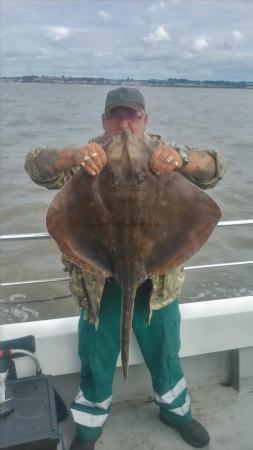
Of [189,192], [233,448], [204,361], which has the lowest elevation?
[233,448]

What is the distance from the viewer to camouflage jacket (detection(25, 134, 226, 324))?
284cm

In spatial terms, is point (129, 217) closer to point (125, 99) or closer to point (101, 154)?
point (101, 154)

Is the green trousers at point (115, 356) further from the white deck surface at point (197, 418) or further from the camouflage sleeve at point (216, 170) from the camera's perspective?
the camouflage sleeve at point (216, 170)

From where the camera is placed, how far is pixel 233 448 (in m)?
3.46

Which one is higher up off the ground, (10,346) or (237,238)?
(10,346)

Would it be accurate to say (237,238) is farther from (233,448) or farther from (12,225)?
(233,448)

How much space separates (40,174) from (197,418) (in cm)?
219

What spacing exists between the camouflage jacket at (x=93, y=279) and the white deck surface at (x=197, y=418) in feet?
3.51

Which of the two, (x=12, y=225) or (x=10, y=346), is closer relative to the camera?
(x=10, y=346)

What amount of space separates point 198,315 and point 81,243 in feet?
5.32

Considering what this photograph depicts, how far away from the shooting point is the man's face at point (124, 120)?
2.94 m

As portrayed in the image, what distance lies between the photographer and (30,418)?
9.58ft

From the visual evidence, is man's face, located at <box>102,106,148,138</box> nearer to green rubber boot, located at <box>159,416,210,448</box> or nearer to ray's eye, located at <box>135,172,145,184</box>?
ray's eye, located at <box>135,172,145,184</box>


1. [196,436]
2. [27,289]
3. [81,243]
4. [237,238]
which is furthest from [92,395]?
[237,238]
